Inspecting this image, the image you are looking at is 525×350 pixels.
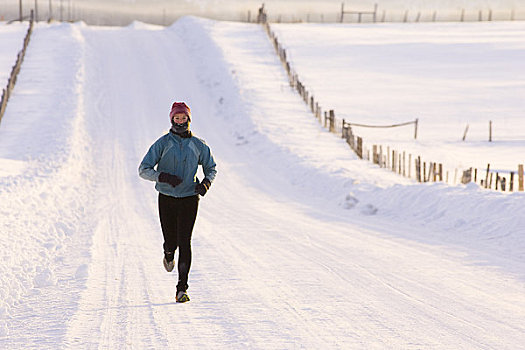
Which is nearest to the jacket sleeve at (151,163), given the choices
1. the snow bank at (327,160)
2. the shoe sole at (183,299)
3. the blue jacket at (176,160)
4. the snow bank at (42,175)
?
the blue jacket at (176,160)

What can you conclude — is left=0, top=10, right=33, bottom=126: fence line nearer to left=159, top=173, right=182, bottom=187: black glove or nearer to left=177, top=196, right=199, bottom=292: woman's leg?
left=177, top=196, right=199, bottom=292: woman's leg

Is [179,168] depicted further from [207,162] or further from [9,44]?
[9,44]

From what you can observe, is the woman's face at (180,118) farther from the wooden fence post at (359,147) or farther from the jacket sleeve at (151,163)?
the wooden fence post at (359,147)

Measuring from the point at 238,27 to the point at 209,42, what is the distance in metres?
8.83

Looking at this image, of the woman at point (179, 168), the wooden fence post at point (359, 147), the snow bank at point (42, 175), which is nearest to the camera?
the woman at point (179, 168)

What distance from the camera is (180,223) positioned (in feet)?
19.9

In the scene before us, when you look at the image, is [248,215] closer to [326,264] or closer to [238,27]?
[326,264]

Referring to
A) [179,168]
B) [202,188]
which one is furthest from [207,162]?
[202,188]

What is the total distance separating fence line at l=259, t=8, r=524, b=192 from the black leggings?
846cm

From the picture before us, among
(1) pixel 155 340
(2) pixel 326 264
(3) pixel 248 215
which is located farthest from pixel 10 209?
(1) pixel 155 340

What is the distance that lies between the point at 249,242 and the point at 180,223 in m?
3.47

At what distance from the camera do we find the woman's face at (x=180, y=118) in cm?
598

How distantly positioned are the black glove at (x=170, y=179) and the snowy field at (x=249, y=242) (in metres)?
1.20

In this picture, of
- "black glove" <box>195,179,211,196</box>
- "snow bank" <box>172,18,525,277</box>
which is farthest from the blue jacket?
"snow bank" <box>172,18,525,277</box>
